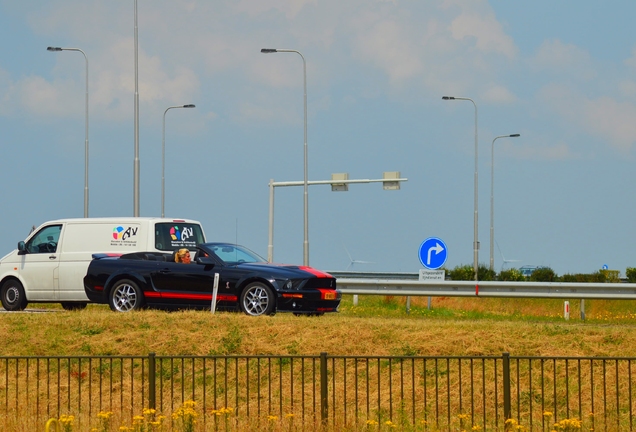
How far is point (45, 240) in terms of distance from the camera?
843 inches

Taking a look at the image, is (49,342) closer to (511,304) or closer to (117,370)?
(117,370)

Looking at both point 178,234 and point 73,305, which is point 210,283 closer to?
point 178,234

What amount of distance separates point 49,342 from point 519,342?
7.51 m

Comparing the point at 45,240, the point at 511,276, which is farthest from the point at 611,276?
the point at 45,240

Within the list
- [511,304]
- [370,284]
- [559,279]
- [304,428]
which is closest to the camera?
[304,428]

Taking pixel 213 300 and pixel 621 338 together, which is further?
pixel 213 300

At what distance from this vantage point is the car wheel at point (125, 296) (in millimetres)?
19219

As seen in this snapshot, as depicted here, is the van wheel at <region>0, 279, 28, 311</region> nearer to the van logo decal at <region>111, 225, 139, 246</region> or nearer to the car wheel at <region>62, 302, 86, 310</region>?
the car wheel at <region>62, 302, 86, 310</region>

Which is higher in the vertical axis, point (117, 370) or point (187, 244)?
point (187, 244)

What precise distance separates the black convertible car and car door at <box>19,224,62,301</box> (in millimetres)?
1512

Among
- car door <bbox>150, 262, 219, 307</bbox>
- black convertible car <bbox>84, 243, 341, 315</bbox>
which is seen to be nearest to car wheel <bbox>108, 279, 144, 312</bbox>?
black convertible car <bbox>84, 243, 341, 315</bbox>

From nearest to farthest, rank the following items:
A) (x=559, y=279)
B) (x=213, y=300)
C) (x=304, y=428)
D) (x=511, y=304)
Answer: (x=304, y=428)
(x=213, y=300)
(x=511, y=304)
(x=559, y=279)

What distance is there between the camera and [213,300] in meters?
18.6

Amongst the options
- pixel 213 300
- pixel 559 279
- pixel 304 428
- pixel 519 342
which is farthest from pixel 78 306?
pixel 559 279
